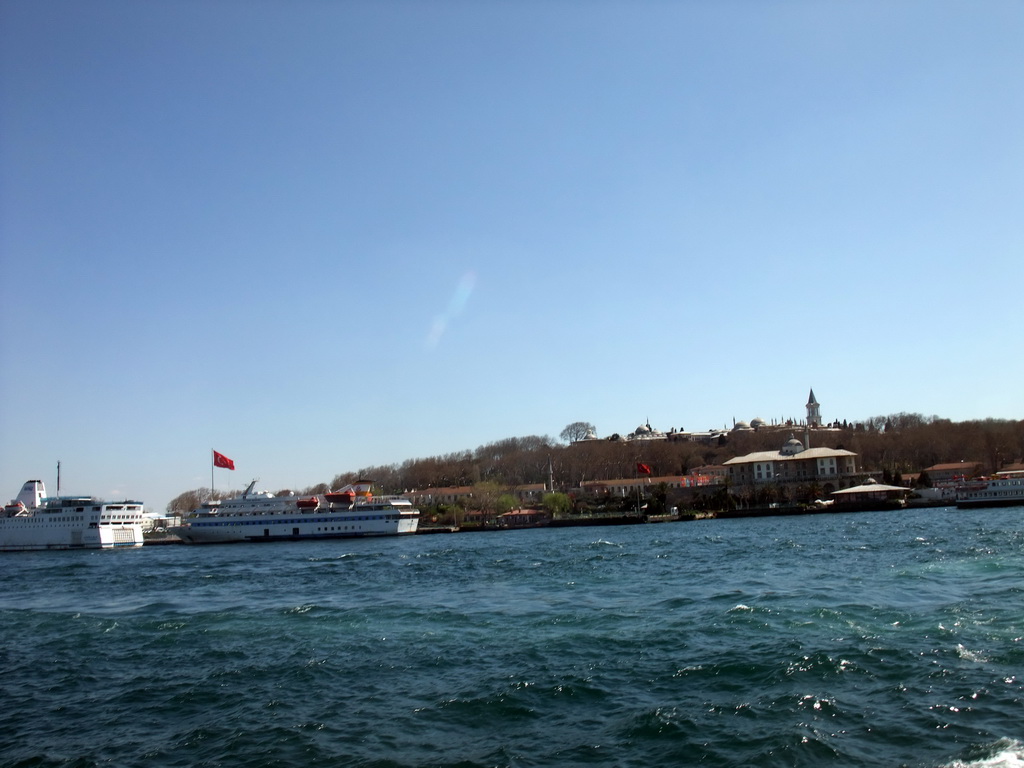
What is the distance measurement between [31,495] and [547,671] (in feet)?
253

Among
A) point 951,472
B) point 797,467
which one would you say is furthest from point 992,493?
point 951,472

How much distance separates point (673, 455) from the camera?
423ft

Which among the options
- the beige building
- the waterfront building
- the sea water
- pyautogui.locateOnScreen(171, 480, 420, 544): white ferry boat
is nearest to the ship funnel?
pyautogui.locateOnScreen(171, 480, 420, 544): white ferry boat

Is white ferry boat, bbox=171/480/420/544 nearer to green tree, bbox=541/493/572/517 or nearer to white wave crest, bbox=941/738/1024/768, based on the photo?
green tree, bbox=541/493/572/517

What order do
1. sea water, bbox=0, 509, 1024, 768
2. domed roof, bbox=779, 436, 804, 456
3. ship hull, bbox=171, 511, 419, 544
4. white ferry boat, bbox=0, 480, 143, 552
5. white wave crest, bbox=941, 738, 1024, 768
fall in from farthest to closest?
domed roof, bbox=779, 436, 804, 456 < ship hull, bbox=171, 511, 419, 544 < white ferry boat, bbox=0, 480, 143, 552 < sea water, bbox=0, 509, 1024, 768 < white wave crest, bbox=941, 738, 1024, 768

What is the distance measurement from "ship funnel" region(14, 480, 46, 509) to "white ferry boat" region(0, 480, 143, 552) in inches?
133

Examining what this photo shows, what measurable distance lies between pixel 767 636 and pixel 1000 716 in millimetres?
5561

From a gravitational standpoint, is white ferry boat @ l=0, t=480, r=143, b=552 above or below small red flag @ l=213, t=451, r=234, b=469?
below

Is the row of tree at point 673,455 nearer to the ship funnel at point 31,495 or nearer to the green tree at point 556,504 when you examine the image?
the green tree at point 556,504

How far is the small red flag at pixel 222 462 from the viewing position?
72812mm

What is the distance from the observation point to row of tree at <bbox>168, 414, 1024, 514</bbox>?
106 metres

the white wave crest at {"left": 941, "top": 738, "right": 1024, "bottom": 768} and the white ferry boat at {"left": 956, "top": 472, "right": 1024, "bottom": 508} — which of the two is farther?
the white ferry boat at {"left": 956, "top": 472, "right": 1024, "bottom": 508}

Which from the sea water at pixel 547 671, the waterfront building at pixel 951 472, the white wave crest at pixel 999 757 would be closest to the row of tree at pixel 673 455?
the waterfront building at pixel 951 472

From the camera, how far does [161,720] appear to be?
1203cm
